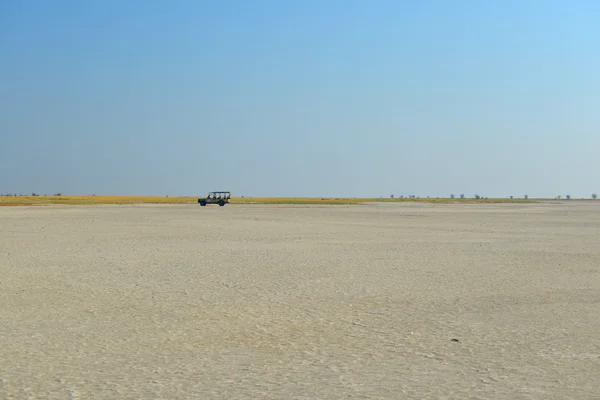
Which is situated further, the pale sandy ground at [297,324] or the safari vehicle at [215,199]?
the safari vehicle at [215,199]

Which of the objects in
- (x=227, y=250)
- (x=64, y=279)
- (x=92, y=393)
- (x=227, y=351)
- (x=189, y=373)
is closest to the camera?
(x=92, y=393)

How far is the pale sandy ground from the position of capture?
246 inches

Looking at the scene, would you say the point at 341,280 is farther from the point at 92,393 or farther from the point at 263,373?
the point at 92,393

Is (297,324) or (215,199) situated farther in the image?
(215,199)

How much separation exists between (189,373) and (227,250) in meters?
12.0

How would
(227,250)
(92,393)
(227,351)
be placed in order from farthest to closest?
(227,250) < (227,351) < (92,393)

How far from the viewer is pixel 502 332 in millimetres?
8492

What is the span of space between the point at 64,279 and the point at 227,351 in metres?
6.57

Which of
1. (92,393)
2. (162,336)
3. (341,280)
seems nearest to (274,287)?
(341,280)

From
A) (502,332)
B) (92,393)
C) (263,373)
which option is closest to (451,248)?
(502,332)

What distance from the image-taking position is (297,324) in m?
8.97

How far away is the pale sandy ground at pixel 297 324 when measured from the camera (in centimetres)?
625

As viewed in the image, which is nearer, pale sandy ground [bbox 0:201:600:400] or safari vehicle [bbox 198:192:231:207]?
pale sandy ground [bbox 0:201:600:400]

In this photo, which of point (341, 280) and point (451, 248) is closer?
point (341, 280)
